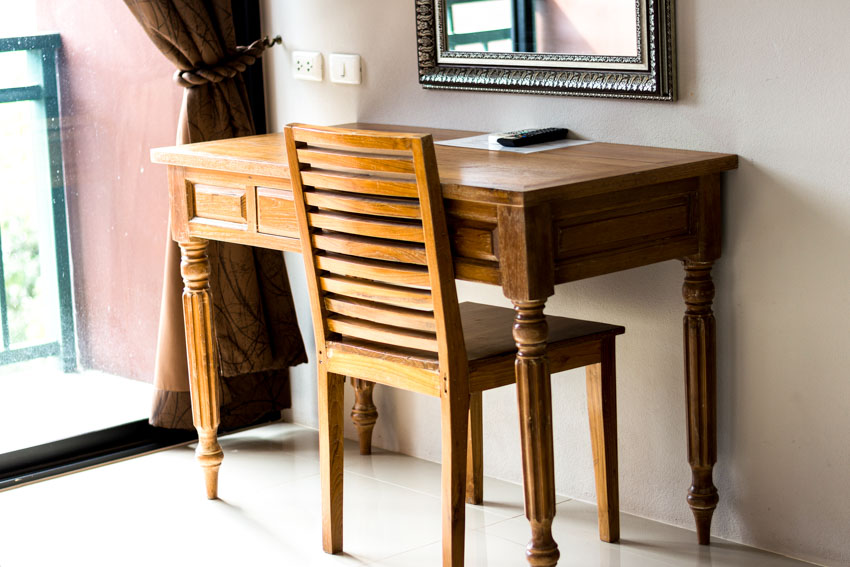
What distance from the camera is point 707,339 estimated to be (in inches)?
93.6

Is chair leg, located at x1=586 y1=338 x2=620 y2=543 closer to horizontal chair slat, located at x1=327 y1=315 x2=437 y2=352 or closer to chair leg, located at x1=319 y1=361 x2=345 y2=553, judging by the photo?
horizontal chair slat, located at x1=327 y1=315 x2=437 y2=352

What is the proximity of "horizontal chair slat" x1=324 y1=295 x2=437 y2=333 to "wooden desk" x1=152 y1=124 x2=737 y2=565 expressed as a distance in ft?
0.36

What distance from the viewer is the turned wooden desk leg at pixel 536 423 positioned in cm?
208

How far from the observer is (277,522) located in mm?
2732

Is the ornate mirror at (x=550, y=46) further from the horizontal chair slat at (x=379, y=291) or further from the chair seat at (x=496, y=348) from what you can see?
the horizontal chair slat at (x=379, y=291)

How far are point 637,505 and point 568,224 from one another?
85 cm

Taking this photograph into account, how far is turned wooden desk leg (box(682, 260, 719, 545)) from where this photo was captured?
7.77 feet

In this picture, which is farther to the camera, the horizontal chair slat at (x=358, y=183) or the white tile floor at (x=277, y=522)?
the white tile floor at (x=277, y=522)

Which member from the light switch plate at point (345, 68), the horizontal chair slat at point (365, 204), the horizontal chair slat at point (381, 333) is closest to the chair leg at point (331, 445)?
the horizontal chair slat at point (381, 333)

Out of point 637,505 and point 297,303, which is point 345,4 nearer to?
point 297,303

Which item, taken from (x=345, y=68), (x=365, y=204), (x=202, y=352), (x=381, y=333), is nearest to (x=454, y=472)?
(x=381, y=333)

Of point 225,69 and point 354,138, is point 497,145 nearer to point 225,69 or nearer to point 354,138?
point 354,138

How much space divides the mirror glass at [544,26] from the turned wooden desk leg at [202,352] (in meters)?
0.77

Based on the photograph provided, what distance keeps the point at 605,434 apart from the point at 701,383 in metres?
0.22
